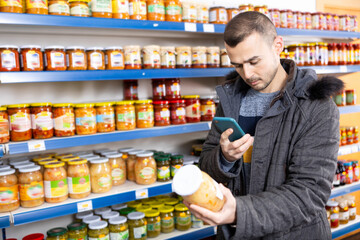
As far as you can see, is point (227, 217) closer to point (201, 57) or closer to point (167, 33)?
point (201, 57)

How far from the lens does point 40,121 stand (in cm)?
210

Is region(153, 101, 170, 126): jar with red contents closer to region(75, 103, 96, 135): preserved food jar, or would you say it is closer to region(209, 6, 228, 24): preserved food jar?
region(75, 103, 96, 135): preserved food jar

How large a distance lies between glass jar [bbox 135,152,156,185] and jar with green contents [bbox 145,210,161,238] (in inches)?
9.3

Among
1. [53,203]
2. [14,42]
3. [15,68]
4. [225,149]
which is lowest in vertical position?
[53,203]

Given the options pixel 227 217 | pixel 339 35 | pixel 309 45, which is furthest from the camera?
pixel 339 35

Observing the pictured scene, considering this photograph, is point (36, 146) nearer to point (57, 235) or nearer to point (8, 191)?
point (8, 191)

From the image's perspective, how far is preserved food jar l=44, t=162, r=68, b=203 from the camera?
2062 mm

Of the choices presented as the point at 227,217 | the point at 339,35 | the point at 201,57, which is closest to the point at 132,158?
the point at 201,57

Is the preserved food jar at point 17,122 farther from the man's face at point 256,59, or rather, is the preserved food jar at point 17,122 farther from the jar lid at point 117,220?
the man's face at point 256,59

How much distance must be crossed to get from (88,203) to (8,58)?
37.7 inches

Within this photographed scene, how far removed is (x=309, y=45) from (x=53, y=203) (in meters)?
2.56

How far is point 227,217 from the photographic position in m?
1.03

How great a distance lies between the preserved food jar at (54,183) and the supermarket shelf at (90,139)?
13 cm

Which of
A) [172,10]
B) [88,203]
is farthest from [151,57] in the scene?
[88,203]
